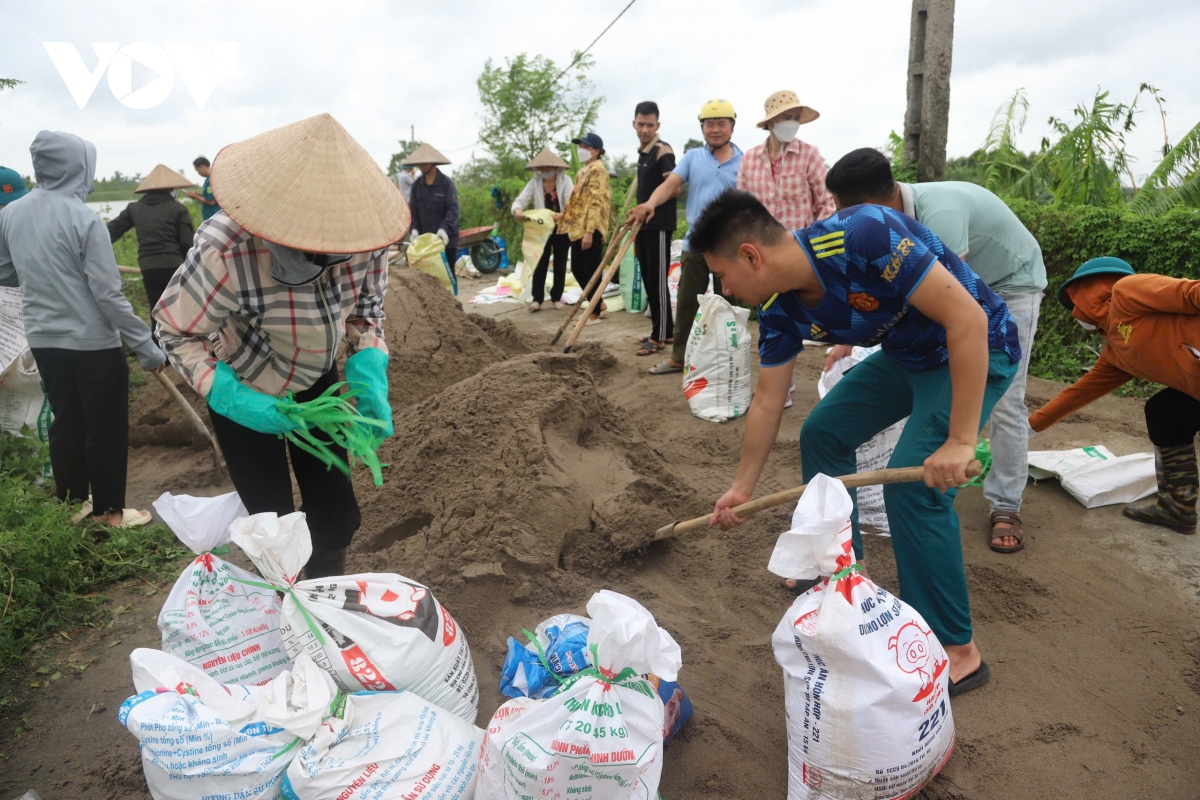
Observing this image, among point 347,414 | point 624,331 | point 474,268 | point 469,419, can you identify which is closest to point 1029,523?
point 469,419

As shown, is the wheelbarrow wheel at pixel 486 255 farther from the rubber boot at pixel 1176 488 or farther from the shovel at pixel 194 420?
the rubber boot at pixel 1176 488

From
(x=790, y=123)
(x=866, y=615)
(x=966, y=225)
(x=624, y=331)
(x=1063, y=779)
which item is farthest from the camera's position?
(x=624, y=331)

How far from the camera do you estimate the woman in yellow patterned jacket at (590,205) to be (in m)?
7.18

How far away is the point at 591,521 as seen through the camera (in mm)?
3020

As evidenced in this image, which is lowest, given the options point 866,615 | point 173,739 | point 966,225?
point 173,739

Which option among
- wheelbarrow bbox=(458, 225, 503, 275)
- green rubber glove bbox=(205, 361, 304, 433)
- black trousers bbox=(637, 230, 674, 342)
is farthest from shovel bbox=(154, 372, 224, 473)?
wheelbarrow bbox=(458, 225, 503, 275)

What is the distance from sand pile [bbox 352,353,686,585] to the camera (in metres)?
2.82

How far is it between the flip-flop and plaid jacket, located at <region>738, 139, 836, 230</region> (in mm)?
3062

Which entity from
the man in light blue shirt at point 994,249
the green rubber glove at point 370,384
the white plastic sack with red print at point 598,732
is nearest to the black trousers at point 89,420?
the green rubber glove at point 370,384

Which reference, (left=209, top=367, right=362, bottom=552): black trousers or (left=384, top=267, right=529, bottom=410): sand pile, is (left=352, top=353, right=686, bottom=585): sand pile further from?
(left=384, top=267, right=529, bottom=410): sand pile

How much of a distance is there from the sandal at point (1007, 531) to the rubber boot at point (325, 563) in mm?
2532

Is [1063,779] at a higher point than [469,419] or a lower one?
lower

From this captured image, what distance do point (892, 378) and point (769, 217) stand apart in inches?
28.0

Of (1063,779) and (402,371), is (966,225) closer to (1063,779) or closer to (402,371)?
(1063,779)
